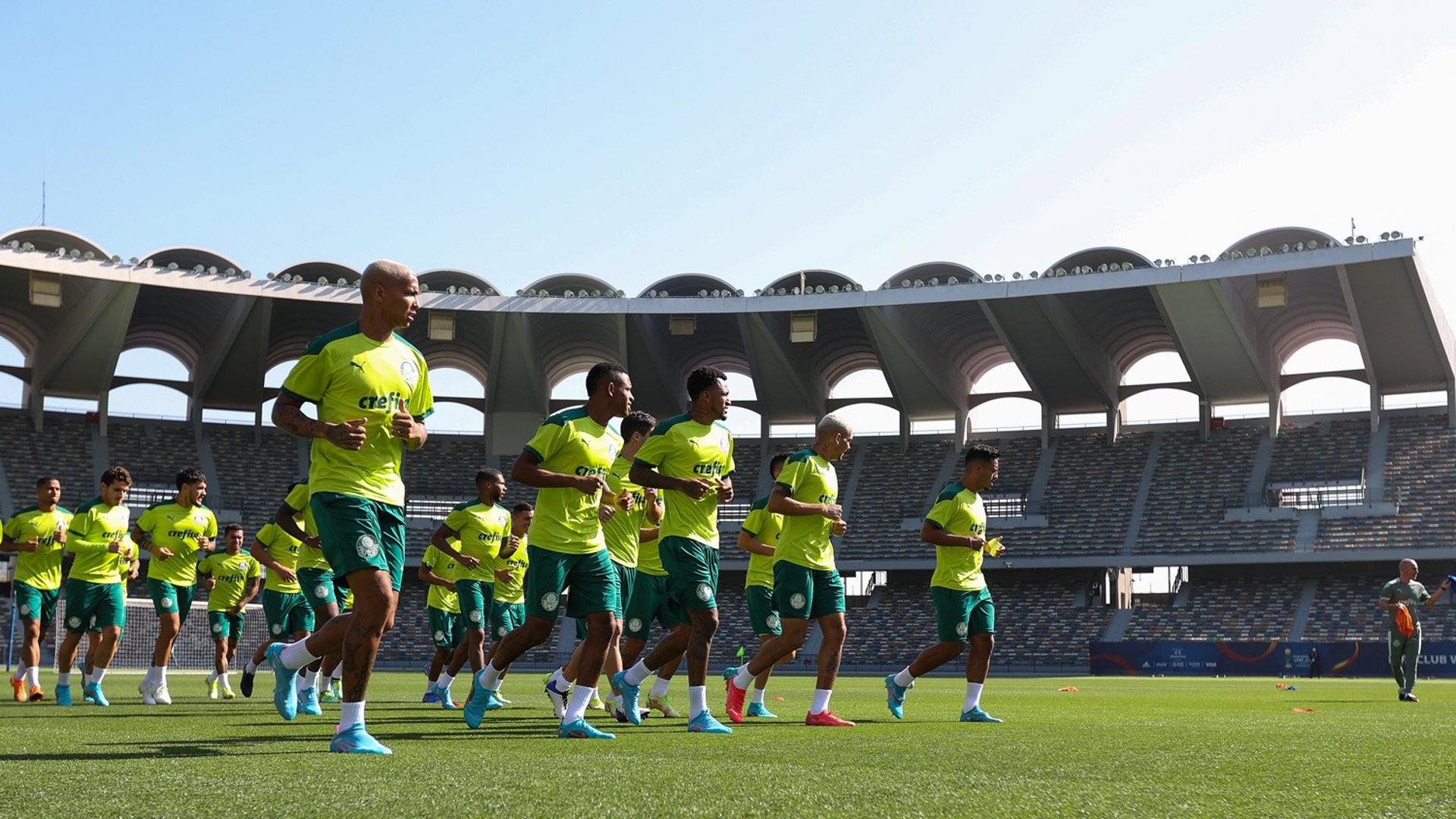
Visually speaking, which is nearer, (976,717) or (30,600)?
(976,717)

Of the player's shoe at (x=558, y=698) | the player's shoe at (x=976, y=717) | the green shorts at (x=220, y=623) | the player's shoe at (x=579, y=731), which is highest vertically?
the player's shoe at (x=579, y=731)

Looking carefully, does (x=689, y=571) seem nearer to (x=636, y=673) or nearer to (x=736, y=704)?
(x=636, y=673)

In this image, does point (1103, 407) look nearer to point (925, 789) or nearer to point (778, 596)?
point (778, 596)

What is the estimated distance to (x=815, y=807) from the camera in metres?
4.26

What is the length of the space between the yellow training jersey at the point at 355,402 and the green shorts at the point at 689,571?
9.06ft

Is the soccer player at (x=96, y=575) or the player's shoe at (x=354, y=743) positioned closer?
the player's shoe at (x=354, y=743)

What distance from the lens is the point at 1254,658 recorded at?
35281 mm

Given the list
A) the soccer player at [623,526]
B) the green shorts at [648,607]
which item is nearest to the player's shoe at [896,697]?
the green shorts at [648,607]

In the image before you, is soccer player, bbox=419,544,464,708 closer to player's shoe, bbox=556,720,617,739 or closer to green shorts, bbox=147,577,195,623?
green shorts, bbox=147,577,195,623

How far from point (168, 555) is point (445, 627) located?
286 cm

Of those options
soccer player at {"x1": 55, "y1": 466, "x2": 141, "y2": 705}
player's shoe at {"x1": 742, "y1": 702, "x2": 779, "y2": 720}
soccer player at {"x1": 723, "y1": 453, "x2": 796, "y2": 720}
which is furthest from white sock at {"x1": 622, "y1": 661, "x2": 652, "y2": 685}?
soccer player at {"x1": 55, "y1": 466, "x2": 141, "y2": 705}

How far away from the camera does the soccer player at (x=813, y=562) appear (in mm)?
9758

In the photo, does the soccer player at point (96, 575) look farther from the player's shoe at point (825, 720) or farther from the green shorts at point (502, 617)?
the player's shoe at point (825, 720)

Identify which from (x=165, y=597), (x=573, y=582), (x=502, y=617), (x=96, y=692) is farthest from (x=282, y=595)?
(x=573, y=582)
